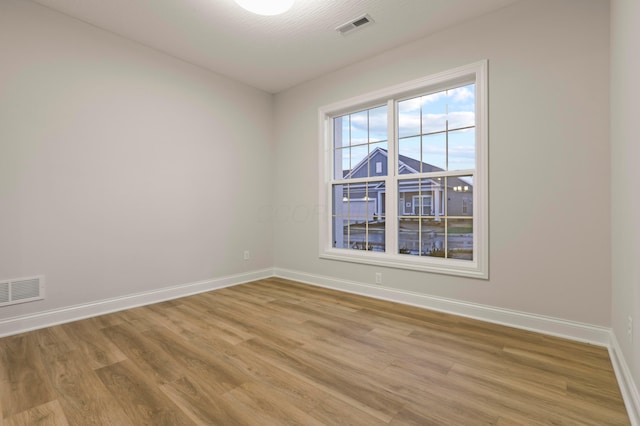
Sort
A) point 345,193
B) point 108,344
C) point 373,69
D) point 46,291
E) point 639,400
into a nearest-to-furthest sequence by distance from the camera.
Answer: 1. point 639,400
2. point 108,344
3. point 46,291
4. point 373,69
5. point 345,193

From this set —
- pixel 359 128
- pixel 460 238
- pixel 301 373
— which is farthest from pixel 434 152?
pixel 301 373

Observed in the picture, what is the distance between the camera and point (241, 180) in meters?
4.36

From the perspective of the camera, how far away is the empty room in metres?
1.74

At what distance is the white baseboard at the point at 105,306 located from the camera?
2.59 meters

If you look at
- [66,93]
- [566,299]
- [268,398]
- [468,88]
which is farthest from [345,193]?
[66,93]

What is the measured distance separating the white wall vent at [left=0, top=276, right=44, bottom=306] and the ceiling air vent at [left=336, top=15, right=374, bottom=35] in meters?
3.69

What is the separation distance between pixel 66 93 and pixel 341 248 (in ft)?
11.2

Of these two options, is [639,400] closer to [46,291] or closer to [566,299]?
[566,299]

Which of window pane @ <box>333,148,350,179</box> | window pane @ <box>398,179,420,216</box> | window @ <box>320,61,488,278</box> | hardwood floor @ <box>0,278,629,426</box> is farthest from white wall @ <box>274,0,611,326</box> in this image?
window pane @ <box>333,148,350,179</box>

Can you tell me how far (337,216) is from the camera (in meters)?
4.20

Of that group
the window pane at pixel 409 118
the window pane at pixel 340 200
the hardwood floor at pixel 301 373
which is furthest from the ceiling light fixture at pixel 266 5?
the hardwood floor at pixel 301 373

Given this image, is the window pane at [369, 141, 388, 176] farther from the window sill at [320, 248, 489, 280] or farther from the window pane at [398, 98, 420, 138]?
the window sill at [320, 248, 489, 280]

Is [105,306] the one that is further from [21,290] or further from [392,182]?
[392,182]

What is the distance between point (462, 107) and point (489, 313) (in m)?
2.05
